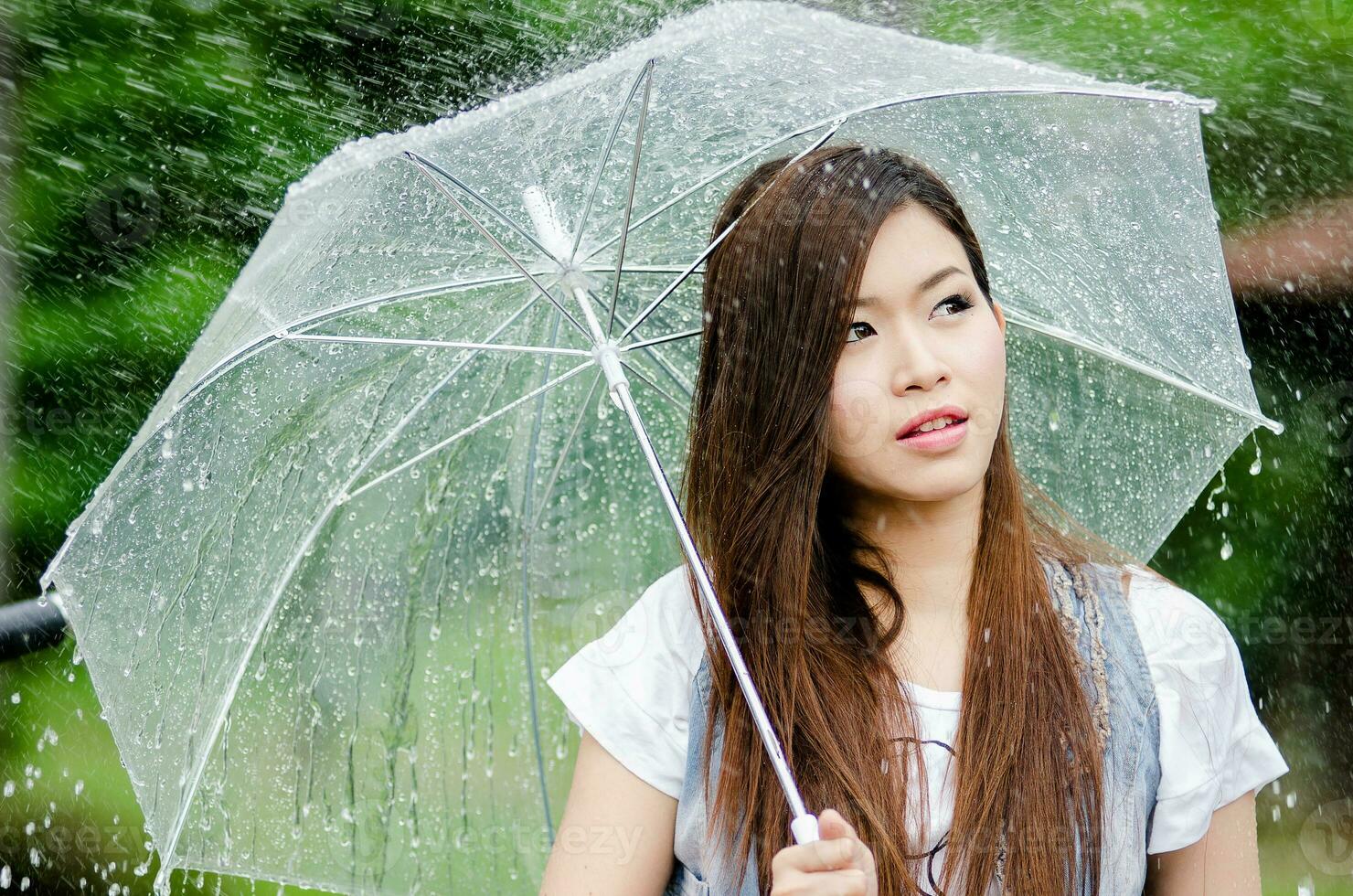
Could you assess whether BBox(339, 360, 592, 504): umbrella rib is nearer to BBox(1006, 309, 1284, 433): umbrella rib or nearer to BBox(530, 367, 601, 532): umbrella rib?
BBox(530, 367, 601, 532): umbrella rib

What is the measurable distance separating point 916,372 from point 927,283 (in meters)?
0.12

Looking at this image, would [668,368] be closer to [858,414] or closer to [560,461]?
[560,461]

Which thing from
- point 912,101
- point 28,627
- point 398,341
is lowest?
point 28,627

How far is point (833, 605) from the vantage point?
1695 millimetres

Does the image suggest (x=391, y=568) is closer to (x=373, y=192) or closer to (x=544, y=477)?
(x=544, y=477)

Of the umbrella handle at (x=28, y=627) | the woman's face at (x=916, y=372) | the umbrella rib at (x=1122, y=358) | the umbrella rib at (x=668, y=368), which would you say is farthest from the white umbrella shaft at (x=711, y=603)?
the umbrella handle at (x=28, y=627)

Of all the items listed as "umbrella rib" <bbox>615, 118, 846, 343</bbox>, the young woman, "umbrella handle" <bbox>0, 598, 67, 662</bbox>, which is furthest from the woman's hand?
"umbrella handle" <bbox>0, 598, 67, 662</bbox>

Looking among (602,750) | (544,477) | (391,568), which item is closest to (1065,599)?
(602,750)

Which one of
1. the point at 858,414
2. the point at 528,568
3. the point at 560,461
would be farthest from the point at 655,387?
the point at 858,414

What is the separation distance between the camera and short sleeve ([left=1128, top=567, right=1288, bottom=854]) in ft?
5.13

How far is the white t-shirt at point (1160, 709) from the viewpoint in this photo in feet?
5.15

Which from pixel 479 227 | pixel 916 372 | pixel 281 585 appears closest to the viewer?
pixel 916 372

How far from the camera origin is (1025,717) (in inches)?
62.2

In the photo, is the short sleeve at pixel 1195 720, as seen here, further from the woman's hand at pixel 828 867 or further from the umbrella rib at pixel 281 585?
the umbrella rib at pixel 281 585
